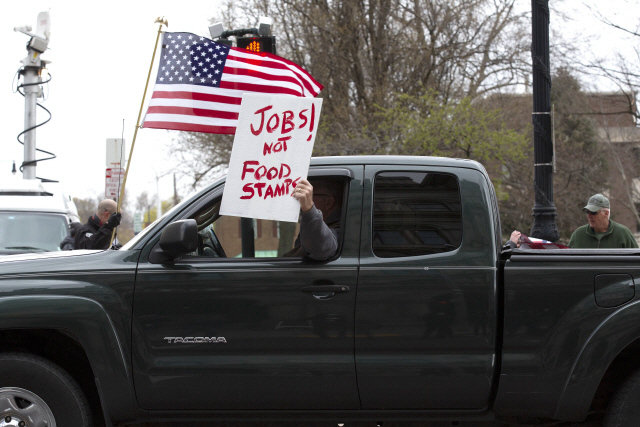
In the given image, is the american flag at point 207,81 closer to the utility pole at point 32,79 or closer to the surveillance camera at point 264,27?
the surveillance camera at point 264,27

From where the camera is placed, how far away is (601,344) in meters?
3.34

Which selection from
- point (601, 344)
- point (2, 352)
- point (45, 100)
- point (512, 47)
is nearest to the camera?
point (601, 344)

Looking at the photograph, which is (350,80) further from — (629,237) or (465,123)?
(629,237)

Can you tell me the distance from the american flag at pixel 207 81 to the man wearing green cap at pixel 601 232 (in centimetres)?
333

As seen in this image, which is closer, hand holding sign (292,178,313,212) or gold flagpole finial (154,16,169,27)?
hand holding sign (292,178,313,212)

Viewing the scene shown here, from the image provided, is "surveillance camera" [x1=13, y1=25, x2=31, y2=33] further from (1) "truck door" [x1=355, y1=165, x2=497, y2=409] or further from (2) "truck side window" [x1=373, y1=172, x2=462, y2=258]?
(1) "truck door" [x1=355, y1=165, x2=497, y2=409]

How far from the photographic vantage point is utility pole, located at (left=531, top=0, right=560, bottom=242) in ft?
23.8

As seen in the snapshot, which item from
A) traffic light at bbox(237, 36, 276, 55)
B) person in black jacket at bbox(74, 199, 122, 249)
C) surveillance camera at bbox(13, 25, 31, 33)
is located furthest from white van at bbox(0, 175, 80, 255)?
traffic light at bbox(237, 36, 276, 55)

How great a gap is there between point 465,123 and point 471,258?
46.7 feet

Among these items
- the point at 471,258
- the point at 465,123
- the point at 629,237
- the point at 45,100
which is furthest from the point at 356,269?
the point at 465,123

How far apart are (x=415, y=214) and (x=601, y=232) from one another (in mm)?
3969

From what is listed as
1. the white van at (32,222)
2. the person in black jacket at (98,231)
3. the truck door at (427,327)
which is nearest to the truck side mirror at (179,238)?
the truck door at (427,327)

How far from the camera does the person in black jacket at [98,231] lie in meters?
8.09

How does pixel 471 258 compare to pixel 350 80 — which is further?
pixel 350 80
